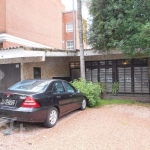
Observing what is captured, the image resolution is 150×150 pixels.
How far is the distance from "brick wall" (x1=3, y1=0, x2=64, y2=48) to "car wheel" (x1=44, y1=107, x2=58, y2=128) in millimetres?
12436

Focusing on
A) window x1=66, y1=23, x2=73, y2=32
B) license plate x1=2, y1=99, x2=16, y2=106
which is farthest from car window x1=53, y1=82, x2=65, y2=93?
window x1=66, y1=23, x2=73, y2=32

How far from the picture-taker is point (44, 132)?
518 cm

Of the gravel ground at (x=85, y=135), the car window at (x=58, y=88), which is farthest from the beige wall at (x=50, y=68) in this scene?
the gravel ground at (x=85, y=135)

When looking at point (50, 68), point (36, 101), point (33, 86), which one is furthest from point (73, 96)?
point (50, 68)

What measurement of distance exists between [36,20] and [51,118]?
17063 mm

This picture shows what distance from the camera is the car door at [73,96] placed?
686cm

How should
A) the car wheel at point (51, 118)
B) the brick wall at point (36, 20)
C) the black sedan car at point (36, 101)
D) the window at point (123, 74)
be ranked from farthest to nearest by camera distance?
the brick wall at point (36, 20) < the window at point (123, 74) < the car wheel at point (51, 118) < the black sedan car at point (36, 101)

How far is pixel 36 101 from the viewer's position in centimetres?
505

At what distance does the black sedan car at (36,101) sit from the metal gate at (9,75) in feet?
12.2

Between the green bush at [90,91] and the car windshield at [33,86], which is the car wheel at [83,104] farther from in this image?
the car windshield at [33,86]

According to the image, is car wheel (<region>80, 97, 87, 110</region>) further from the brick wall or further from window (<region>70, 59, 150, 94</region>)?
the brick wall

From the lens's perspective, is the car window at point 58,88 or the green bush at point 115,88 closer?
the car window at point 58,88

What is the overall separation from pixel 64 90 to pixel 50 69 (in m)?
4.96

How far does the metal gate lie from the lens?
31.9ft
